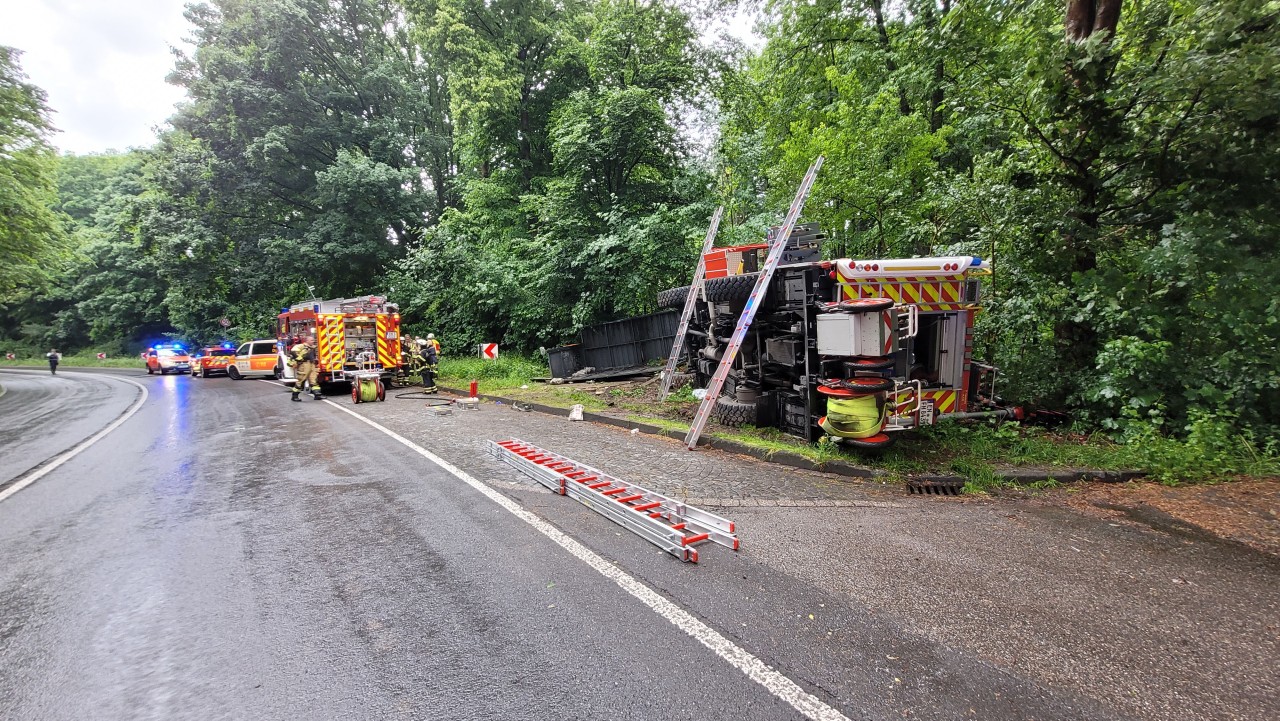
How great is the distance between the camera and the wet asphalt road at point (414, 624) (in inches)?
88.7

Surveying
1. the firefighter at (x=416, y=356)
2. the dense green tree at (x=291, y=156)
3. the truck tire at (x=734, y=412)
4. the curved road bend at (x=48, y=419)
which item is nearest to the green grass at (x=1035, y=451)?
the truck tire at (x=734, y=412)

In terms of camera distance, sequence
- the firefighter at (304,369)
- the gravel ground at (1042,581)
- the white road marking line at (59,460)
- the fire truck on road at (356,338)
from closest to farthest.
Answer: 1. the gravel ground at (1042,581)
2. the white road marking line at (59,460)
3. the firefighter at (304,369)
4. the fire truck on road at (356,338)

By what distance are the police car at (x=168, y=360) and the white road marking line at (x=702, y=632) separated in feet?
110

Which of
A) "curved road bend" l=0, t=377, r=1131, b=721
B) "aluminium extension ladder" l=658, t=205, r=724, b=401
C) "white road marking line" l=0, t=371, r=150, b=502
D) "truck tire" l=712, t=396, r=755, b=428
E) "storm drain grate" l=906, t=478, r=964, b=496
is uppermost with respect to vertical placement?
"aluminium extension ladder" l=658, t=205, r=724, b=401

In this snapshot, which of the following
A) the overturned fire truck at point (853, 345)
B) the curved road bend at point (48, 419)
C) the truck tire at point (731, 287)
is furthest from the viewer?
the curved road bend at point (48, 419)

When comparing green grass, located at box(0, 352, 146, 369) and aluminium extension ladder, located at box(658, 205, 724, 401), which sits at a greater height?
aluminium extension ladder, located at box(658, 205, 724, 401)

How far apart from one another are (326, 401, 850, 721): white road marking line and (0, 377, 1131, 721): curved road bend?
0.17ft

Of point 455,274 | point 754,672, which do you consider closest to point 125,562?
point 754,672

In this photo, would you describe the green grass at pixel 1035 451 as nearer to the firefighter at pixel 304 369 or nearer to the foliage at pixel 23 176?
the firefighter at pixel 304 369

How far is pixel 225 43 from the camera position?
22.7 metres

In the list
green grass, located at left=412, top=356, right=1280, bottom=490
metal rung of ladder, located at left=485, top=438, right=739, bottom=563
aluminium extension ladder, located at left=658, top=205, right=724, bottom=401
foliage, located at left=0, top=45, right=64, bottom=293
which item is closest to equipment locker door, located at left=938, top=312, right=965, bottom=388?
green grass, located at left=412, top=356, right=1280, bottom=490

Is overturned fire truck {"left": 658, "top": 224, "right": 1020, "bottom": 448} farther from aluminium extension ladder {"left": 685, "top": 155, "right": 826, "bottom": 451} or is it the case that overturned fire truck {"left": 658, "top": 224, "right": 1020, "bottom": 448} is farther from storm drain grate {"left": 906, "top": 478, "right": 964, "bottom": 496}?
storm drain grate {"left": 906, "top": 478, "right": 964, "bottom": 496}

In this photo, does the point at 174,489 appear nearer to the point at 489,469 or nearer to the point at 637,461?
the point at 489,469

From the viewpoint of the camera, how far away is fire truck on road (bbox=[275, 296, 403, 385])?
1482 cm
